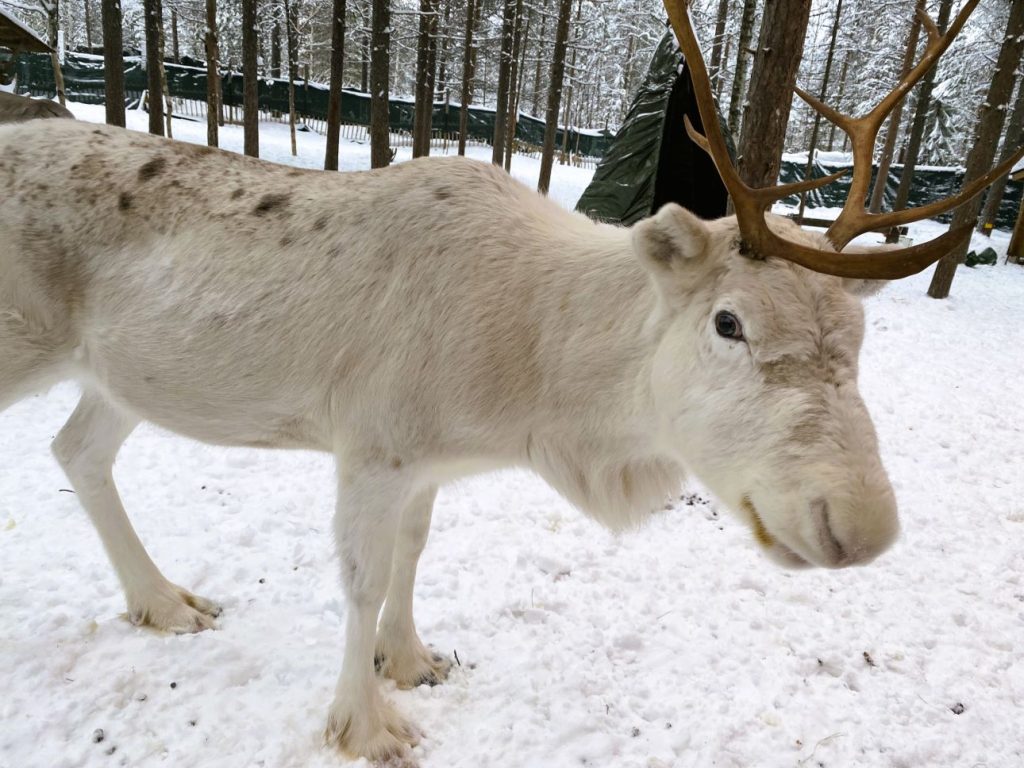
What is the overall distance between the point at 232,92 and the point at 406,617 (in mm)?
34278

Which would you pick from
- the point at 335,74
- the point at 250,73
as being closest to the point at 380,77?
the point at 335,74

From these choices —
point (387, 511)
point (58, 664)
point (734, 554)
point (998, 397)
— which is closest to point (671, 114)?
point (998, 397)

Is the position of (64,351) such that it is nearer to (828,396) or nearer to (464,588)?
(464,588)

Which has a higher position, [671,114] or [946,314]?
[671,114]

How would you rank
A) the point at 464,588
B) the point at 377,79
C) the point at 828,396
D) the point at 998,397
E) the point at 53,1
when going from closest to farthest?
the point at 828,396, the point at 464,588, the point at 998,397, the point at 377,79, the point at 53,1

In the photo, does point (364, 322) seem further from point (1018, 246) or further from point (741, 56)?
point (1018, 246)

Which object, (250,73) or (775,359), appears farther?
(250,73)

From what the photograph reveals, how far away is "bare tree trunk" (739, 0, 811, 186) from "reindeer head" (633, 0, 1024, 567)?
3546mm

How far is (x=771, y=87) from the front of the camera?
544cm

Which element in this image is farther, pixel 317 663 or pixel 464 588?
pixel 464 588

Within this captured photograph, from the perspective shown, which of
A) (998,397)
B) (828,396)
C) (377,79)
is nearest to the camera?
(828,396)

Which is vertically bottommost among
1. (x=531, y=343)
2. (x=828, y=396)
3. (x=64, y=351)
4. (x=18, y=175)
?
(x=64, y=351)

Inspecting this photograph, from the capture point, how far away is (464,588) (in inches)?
140

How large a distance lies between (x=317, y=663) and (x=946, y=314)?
12219mm
